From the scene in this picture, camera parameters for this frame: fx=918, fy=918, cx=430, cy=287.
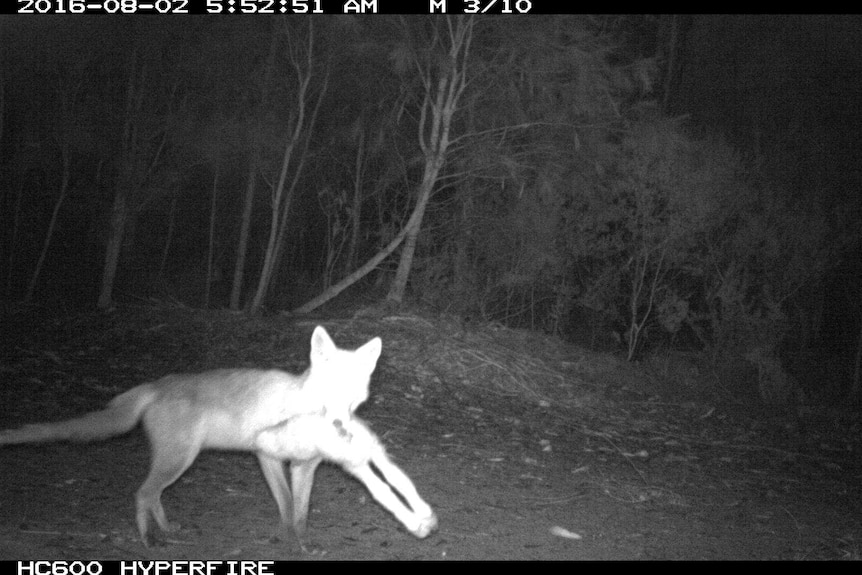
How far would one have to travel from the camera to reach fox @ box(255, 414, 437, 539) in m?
4.80

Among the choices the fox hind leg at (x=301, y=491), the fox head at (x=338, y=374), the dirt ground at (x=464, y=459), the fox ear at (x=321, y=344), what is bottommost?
the dirt ground at (x=464, y=459)

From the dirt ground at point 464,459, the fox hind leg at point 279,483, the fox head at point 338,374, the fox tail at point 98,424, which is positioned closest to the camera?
the fox head at point 338,374

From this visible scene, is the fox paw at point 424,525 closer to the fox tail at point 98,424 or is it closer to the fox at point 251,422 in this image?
the fox at point 251,422

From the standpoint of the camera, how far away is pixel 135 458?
778 cm

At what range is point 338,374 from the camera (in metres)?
4.74

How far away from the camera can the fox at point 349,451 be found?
189 inches

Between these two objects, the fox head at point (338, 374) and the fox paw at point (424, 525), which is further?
the fox paw at point (424, 525)

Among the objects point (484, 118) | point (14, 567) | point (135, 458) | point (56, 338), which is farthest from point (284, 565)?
point (484, 118)

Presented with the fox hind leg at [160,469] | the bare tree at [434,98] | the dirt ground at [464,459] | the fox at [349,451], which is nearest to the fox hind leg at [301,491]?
the dirt ground at [464,459]

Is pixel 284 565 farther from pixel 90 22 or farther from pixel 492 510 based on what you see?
pixel 90 22

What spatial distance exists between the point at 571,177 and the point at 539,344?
3104 mm

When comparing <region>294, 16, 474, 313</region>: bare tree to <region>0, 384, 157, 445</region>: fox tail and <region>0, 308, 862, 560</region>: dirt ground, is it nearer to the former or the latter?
<region>0, 308, 862, 560</region>: dirt ground

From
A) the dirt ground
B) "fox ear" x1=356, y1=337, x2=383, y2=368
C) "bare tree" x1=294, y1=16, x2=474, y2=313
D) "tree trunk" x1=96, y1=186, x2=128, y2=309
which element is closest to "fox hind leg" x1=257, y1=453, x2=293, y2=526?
the dirt ground

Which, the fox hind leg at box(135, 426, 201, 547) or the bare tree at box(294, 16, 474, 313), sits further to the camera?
the bare tree at box(294, 16, 474, 313)
